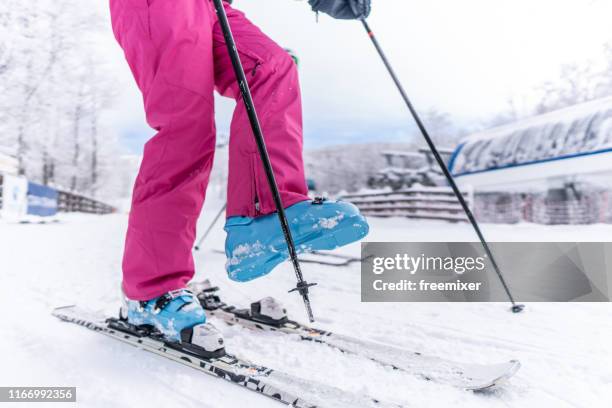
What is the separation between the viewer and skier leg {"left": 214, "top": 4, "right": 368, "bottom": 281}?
3.03 ft

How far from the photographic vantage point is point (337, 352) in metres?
0.90

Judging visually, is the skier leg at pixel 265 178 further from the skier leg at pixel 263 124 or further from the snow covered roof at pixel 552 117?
the snow covered roof at pixel 552 117

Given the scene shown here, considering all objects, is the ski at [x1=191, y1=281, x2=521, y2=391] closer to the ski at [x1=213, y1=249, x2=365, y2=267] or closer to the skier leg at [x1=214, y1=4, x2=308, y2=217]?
the skier leg at [x1=214, y1=4, x2=308, y2=217]

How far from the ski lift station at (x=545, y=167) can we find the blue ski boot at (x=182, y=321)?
5.13 metres

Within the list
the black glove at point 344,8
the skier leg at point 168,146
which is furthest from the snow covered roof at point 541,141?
the skier leg at point 168,146

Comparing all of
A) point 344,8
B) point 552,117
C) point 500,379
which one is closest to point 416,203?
point 552,117

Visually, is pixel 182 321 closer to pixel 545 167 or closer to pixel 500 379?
pixel 500 379

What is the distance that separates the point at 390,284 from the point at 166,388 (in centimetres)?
110

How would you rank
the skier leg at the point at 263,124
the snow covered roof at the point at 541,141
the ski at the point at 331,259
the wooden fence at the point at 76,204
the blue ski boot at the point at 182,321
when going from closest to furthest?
the blue ski boot at the point at 182,321, the skier leg at the point at 263,124, the ski at the point at 331,259, the snow covered roof at the point at 541,141, the wooden fence at the point at 76,204

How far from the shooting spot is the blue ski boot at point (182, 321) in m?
0.84

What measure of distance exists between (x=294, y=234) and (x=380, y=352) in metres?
0.34

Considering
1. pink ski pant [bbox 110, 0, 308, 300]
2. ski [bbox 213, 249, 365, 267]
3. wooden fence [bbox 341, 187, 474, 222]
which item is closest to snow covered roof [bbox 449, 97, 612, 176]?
wooden fence [bbox 341, 187, 474, 222]

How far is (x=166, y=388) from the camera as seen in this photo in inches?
28.4

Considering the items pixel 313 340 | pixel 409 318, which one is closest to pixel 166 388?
pixel 313 340
